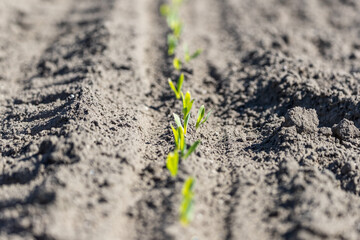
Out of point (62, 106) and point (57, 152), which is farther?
point (62, 106)

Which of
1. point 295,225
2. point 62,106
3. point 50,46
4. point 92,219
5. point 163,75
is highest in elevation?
Answer: point 50,46

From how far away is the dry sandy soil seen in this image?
1894 mm

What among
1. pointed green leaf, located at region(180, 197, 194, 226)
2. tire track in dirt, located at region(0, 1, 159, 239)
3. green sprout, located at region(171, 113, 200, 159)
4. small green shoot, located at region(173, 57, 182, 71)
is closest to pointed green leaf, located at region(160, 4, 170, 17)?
tire track in dirt, located at region(0, 1, 159, 239)

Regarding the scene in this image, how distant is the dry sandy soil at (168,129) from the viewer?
189 cm

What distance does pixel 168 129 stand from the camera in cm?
274

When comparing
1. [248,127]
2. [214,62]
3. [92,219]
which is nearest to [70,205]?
[92,219]

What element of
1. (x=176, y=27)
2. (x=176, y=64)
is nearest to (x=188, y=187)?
(x=176, y=64)

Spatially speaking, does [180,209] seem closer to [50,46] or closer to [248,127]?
[248,127]

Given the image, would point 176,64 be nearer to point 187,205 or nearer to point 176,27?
point 176,27

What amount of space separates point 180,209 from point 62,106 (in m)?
1.39

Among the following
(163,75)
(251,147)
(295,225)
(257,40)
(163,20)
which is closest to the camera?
(295,225)

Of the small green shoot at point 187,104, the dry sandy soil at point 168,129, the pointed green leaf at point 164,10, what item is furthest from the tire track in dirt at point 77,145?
the pointed green leaf at point 164,10

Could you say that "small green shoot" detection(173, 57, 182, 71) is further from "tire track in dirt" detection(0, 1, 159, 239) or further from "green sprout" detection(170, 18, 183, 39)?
"green sprout" detection(170, 18, 183, 39)

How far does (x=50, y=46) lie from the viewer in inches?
165
